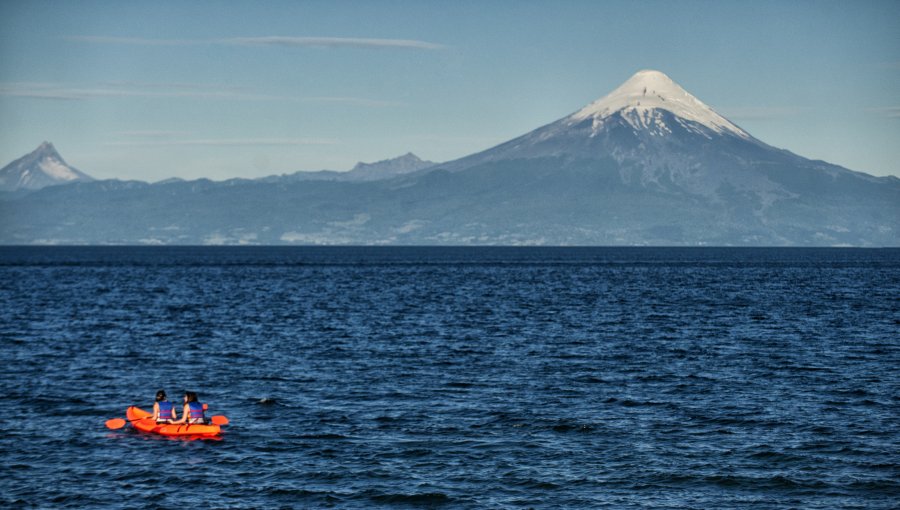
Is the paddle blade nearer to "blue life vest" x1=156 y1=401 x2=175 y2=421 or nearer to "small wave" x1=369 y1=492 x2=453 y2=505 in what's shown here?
"blue life vest" x1=156 y1=401 x2=175 y2=421

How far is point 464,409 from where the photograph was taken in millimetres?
42125

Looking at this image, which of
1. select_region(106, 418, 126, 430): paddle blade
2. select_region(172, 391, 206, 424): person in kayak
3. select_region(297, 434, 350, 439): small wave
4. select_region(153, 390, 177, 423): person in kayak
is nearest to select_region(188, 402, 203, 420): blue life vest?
select_region(172, 391, 206, 424): person in kayak

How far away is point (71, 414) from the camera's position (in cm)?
4141

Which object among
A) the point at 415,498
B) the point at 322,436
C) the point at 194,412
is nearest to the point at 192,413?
the point at 194,412

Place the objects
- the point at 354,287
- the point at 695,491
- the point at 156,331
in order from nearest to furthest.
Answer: the point at 695,491 < the point at 156,331 < the point at 354,287

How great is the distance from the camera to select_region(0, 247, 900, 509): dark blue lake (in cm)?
3069

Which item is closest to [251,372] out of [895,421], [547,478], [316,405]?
[316,405]

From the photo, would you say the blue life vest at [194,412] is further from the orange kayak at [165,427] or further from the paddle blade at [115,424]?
the paddle blade at [115,424]

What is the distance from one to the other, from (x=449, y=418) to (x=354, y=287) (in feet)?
335

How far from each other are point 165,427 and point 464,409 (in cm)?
1097

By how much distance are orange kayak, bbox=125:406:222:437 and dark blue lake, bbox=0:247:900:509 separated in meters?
0.40

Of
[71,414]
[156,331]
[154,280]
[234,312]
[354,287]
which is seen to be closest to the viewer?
[71,414]

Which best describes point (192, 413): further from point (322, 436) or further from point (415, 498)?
point (415, 498)

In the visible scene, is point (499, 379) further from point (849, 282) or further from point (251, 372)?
point (849, 282)
